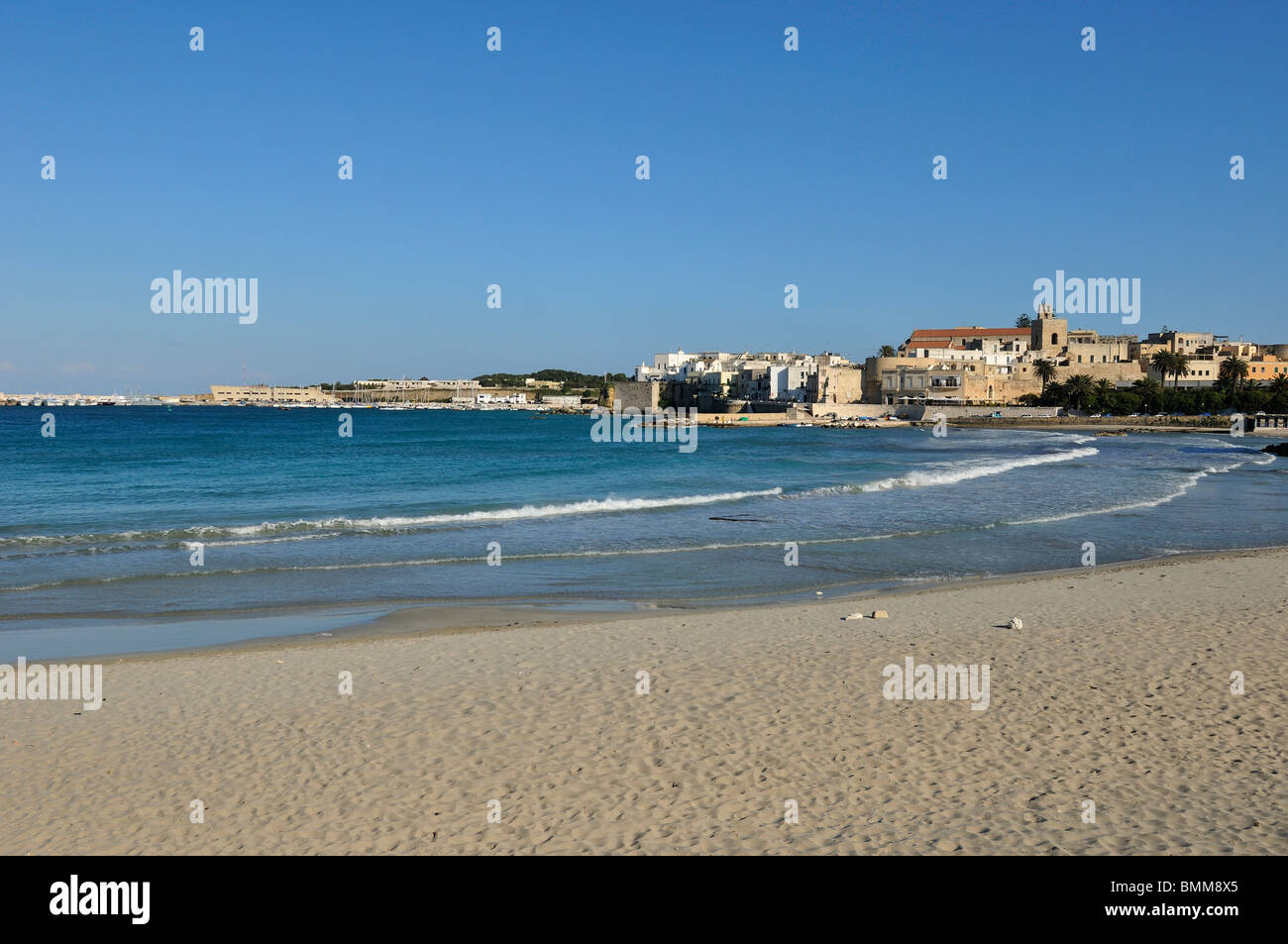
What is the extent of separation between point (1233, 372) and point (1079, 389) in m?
17.0

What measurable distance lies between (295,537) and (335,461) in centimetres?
2670

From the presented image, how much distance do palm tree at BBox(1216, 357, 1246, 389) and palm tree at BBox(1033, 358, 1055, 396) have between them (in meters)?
19.0

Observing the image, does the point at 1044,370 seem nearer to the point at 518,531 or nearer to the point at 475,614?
the point at 518,531

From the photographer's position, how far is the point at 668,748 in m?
6.56

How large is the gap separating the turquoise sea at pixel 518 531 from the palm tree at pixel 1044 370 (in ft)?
265

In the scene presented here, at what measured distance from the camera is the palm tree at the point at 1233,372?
356 feet

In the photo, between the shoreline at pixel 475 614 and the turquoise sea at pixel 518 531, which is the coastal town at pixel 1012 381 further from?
the shoreline at pixel 475 614

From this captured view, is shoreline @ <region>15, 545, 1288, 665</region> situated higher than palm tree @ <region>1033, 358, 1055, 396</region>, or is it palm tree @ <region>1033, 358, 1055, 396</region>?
palm tree @ <region>1033, 358, 1055, 396</region>

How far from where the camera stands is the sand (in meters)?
5.22
